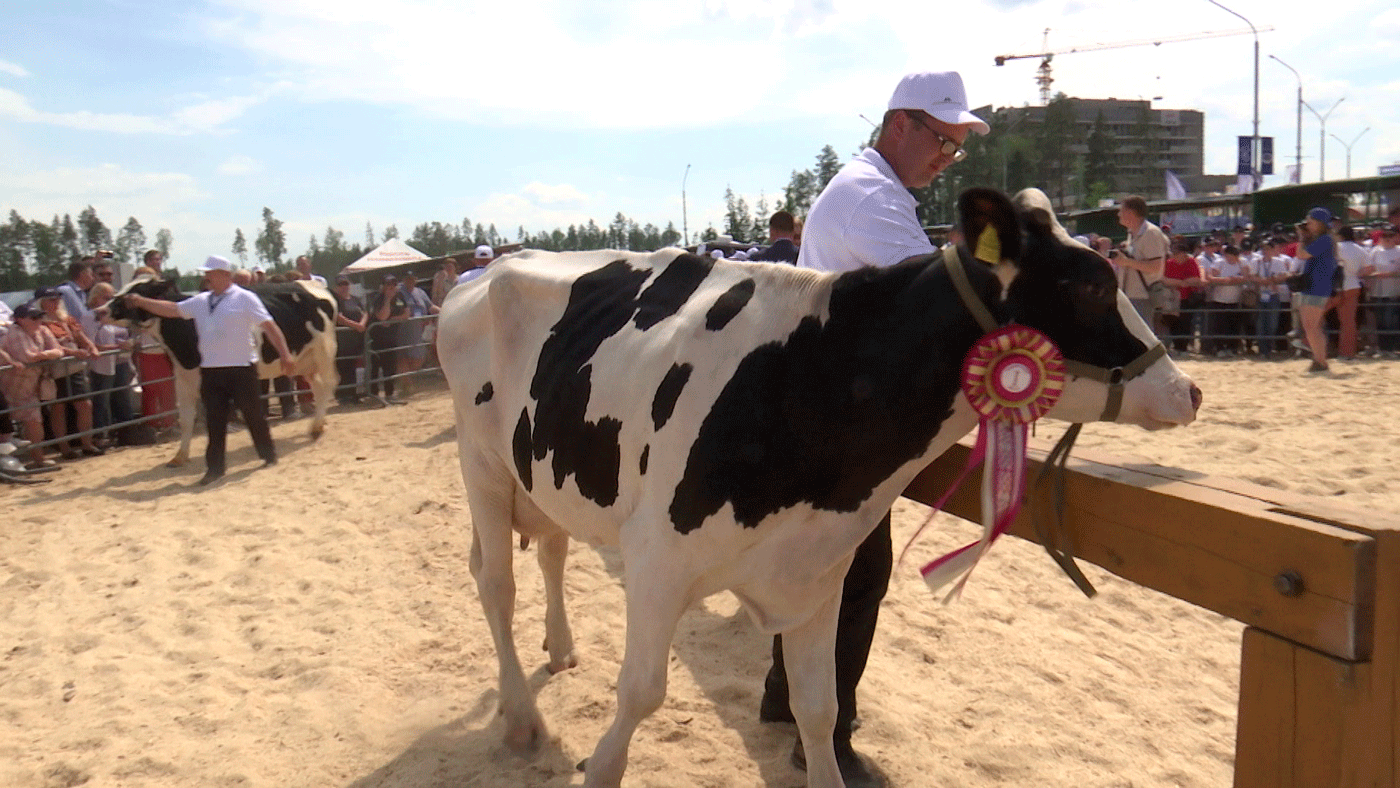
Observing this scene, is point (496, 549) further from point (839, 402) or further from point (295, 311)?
point (295, 311)


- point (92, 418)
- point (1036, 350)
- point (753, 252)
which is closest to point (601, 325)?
point (1036, 350)

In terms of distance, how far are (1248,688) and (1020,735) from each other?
1999 millimetres

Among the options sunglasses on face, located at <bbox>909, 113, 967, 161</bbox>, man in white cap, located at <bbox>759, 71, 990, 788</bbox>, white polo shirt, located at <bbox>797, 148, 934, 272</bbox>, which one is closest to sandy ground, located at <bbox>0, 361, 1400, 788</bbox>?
man in white cap, located at <bbox>759, 71, 990, 788</bbox>

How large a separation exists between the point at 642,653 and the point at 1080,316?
1522 mm

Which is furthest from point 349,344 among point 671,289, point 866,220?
point 866,220

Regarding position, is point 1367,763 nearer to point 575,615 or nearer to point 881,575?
point 881,575

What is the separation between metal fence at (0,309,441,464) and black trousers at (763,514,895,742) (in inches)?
334

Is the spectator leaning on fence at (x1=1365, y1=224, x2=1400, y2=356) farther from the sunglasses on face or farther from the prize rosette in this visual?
the prize rosette

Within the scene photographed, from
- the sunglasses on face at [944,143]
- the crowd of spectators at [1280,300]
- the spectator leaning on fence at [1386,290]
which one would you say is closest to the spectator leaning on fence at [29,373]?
the sunglasses on face at [944,143]

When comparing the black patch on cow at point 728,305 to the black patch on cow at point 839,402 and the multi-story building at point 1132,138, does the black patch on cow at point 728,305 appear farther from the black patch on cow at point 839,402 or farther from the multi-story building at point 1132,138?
the multi-story building at point 1132,138

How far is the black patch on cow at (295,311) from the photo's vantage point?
1148 cm

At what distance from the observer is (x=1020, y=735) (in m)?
3.60

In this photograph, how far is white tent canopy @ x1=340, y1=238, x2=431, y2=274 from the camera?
95.2 ft

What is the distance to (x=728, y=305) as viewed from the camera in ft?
9.23
